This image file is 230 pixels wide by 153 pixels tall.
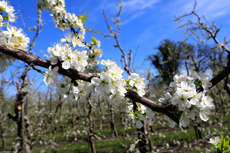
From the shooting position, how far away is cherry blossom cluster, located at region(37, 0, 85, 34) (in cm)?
243

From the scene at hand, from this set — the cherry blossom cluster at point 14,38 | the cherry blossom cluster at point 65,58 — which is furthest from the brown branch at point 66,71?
the cherry blossom cluster at point 14,38

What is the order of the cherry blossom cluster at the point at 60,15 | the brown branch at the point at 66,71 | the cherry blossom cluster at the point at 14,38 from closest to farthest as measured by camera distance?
the brown branch at the point at 66,71 < the cherry blossom cluster at the point at 14,38 < the cherry blossom cluster at the point at 60,15

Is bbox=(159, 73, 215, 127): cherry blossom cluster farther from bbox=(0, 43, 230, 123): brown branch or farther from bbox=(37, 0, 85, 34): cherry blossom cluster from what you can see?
bbox=(37, 0, 85, 34): cherry blossom cluster

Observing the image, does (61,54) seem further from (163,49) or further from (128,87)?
(163,49)

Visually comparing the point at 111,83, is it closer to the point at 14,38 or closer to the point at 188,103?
the point at 188,103

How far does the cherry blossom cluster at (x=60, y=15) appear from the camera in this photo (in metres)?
2.43

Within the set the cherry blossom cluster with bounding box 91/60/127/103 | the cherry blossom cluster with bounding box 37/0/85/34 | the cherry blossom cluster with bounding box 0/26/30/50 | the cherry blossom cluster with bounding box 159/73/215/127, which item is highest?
the cherry blossom cluster with bounding box 37/0/85/34

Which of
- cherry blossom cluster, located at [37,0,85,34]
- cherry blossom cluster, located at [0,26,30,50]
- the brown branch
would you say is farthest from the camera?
cherry blossom cluster, located at [37,0,85,34]

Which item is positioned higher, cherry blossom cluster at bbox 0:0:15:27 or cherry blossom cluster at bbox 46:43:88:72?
cherry blossom cluster at bbox 0:0:15:27

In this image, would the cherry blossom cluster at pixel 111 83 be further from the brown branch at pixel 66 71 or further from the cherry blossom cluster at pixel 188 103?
the cherry blossom cluster at pixel 188 103

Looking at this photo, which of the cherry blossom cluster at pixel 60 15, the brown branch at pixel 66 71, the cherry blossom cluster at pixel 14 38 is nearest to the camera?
the brown branch at pixel 66 71

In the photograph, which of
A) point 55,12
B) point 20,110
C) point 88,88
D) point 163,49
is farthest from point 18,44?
point 163,49

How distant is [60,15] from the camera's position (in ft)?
8.23

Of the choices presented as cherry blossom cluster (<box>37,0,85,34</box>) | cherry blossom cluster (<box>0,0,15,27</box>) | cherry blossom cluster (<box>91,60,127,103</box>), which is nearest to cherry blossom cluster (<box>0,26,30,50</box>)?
cherry blossom cluster (<box>0,0,15,27</box>)
